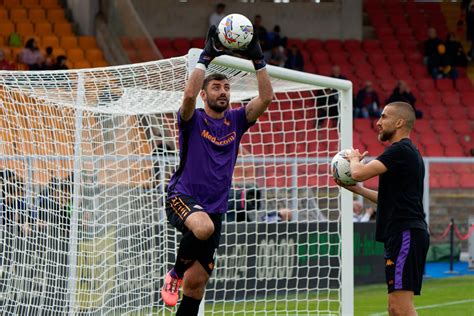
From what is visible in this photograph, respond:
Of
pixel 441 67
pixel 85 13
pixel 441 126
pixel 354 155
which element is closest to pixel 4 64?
pixel 85 13

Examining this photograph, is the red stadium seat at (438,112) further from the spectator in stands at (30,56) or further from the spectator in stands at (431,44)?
the spectator in stands at (30,56)

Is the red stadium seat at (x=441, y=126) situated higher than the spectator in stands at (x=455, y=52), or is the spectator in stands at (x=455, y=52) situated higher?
the spectator in stands at (x=455, y=52)

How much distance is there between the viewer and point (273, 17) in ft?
91.8

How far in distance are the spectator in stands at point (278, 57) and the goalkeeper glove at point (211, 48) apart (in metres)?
17.1

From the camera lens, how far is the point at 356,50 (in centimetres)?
2812

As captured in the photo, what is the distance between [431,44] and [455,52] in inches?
27.6

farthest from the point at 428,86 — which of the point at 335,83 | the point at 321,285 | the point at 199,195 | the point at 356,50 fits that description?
the point at 199,195

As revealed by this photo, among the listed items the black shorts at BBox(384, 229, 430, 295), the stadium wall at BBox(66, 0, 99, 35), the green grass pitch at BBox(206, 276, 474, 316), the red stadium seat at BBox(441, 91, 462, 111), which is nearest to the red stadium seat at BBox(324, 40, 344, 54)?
the red stadium seat at BBox(441, 91, 462, 111)

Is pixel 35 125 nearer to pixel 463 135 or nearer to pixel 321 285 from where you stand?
pixel 321 285

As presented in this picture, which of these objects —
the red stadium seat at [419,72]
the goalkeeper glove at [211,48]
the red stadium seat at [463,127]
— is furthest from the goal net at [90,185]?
the red stadium seat at [419,72]

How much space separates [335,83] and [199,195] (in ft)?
7.97

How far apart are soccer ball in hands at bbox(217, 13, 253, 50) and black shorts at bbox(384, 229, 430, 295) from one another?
177cm

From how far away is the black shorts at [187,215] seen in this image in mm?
8508

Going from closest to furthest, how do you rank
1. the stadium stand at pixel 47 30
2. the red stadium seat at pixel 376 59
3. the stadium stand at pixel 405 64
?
the stadium stand at pixel 47 30 < the stadium stand at pixel 405 64 < the red stadium seat at pixel 376 59
